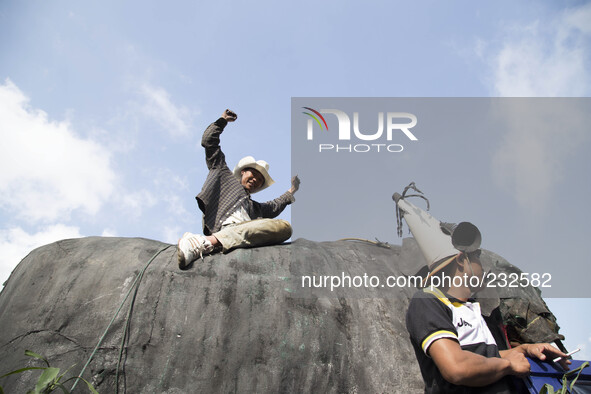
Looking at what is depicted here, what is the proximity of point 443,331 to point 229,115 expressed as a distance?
8.93ft

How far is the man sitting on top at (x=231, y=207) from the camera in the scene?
10.1ft

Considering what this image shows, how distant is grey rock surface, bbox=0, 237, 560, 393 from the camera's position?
7.83 feet

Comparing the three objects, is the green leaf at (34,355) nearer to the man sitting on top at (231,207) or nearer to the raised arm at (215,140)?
the man sitting on top at (231,207)

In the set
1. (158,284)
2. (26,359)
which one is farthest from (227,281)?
(26,359)

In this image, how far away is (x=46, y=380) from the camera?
6.57 ft

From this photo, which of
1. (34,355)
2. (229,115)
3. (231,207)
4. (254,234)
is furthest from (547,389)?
(229,115)

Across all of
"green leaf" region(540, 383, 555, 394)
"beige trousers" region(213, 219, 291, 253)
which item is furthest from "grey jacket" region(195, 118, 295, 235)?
"green leaf" region(540, 383, 555, 394)

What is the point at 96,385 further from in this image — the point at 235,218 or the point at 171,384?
the point at 235,218

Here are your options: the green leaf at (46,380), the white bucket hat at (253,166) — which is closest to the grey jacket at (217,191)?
the white bucket hat at (253,166)

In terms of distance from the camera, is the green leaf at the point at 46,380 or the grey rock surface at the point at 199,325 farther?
the grey rock surface at the point at 199,325

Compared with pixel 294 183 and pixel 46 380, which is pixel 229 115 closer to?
pixel 294 183

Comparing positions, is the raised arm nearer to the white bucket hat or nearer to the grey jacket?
the grey jacket

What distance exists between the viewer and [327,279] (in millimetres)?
3168

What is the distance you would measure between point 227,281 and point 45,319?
1.08m
